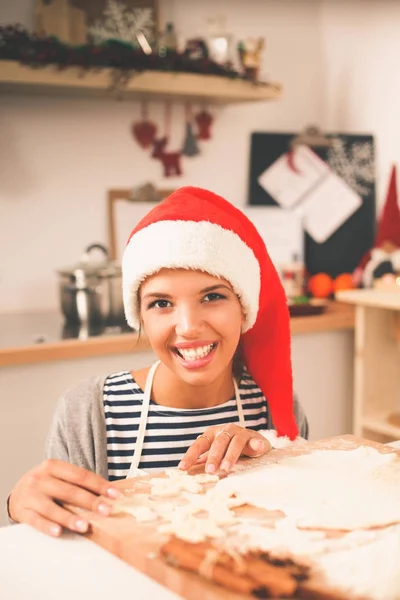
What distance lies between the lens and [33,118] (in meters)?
2.51

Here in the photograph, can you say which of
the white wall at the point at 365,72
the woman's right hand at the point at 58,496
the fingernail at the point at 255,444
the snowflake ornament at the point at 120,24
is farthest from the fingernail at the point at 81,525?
the white wall at the point at 365,72

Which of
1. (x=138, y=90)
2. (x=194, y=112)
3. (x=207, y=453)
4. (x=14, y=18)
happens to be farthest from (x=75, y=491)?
(x=194, y=112)

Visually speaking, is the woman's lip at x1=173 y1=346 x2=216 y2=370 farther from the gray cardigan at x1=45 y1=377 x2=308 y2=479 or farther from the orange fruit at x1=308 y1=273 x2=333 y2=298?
the orange fruit at x1=308 y1=273 x2=333 y2=298

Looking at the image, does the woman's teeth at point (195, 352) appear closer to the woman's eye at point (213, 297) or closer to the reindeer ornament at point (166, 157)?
the woman's eye at point (213, 297)

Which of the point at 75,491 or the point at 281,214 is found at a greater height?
the point at 281,214

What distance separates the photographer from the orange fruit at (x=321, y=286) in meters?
2.79

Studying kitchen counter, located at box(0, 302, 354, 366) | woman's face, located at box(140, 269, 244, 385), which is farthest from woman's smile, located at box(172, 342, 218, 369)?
kitchen counter, located at box(0, 302, 354, 366)

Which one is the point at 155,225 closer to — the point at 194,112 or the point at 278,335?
the point at 278,335

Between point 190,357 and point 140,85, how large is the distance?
57.2 inches

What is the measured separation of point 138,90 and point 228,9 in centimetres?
69

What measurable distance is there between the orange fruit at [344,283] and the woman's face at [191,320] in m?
1.66

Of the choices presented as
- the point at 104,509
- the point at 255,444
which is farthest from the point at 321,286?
the point at 104,509

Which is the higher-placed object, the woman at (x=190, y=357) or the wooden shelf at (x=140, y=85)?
the wooden shelf at (x=140, y=85)

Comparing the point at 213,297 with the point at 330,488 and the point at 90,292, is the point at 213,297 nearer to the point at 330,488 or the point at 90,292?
the point at 330,488
